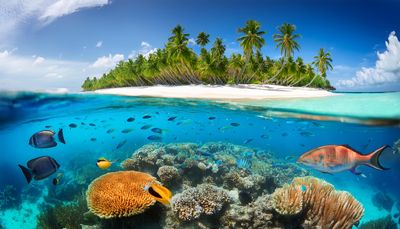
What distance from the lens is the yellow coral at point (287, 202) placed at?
741cm

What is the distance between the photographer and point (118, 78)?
84.0 feet

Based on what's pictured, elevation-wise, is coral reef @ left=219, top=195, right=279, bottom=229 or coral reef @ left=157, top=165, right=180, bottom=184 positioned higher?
coral reef @ left=157, top=165, right=180, bottom=184

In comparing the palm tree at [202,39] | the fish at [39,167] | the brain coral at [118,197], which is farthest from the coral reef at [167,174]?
the palm tree at [202,39]

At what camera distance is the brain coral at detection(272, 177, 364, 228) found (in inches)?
296

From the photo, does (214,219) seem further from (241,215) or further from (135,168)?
(135,168)

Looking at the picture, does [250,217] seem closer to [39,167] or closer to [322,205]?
[322,205]

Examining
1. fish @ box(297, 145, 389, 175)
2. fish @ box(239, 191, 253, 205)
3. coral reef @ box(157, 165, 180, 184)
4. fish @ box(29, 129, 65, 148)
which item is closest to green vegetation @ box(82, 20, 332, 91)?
coral reef @ box(157, 165, 180, 184)

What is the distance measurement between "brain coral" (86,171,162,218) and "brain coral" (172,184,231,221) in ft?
2.14

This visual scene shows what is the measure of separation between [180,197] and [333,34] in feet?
28.3

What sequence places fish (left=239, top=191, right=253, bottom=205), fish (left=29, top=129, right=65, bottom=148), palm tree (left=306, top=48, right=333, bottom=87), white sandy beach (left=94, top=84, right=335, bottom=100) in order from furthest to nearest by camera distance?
white sandy beach (left=94, top=84, right=335, bottom=100) < palm tree (left=306, top=48, right=333, bottom=87) < fish (left=239, top=191, right=253, bottom=205) < fish (left=29, top=129, right=65, bottom=148)

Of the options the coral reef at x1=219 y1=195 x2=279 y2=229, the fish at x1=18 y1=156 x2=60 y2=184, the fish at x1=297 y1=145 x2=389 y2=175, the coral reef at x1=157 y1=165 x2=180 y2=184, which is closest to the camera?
the fish at x1=297 y1=145 x2=389 y2=175

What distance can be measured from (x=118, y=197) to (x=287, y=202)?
161 inches

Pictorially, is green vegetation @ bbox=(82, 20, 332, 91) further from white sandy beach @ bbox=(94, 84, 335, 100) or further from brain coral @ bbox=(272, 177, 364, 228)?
brain coral @ bbox=(272, 177, 364, 228)

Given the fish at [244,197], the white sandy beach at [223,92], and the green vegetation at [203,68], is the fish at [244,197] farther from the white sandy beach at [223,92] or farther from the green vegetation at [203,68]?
the white sandy beach at [223,92]
